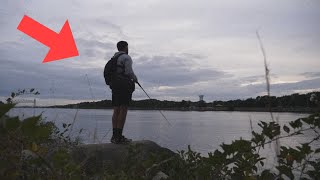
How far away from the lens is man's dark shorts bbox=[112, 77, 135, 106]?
758 cm

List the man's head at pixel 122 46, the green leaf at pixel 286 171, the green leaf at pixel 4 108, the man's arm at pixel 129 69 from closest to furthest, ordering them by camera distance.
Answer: the green leaf at pixel 4 108 < the green leaf at pixel 286 171 < the man's arm at pixel 129 69 < the man's head at pixel 122 46

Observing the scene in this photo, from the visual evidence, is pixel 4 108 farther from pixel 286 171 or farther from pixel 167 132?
pixel 167 132

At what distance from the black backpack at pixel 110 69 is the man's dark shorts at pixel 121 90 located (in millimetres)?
122

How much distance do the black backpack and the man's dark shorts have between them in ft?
0.40

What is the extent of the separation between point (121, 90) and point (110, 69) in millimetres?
515

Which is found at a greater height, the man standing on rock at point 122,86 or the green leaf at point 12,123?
the man standing on rock at point 122,86

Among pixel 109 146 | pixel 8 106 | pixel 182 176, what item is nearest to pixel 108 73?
pixel 109 146

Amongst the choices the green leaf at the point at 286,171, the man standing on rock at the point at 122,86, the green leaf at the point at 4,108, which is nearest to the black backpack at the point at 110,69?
the man standing on rock at the point at 122,86

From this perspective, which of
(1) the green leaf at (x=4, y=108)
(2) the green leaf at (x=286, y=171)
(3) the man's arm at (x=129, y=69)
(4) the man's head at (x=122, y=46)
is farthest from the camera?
(4) the man's head at (x=122, y=46)

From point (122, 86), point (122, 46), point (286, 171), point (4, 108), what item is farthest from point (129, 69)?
point (4, 108)

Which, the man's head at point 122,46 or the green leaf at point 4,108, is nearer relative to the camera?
the green leaf at point 4,108

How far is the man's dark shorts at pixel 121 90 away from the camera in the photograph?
24.9ft

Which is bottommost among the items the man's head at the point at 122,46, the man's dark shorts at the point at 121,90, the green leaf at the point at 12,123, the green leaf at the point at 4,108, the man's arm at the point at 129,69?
the green leaf at the point at 12,123

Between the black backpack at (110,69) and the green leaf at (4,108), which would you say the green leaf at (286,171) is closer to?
the green leaf at (4,108)
